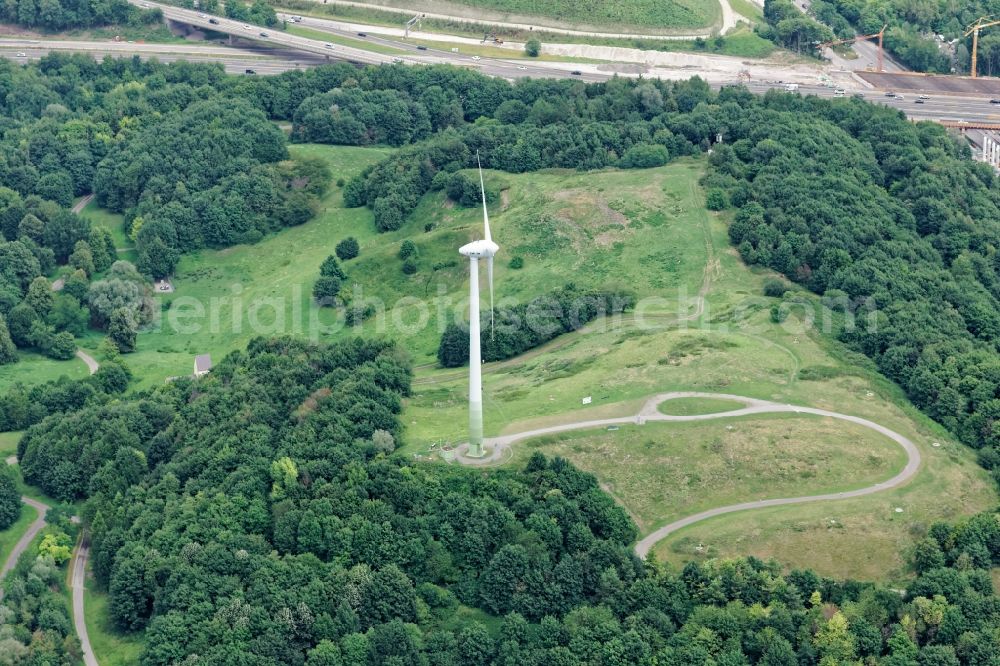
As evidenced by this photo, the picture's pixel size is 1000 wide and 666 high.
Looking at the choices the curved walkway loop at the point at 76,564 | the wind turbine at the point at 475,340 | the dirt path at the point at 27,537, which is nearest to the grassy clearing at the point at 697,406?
the wind turbine at the point at 475,340

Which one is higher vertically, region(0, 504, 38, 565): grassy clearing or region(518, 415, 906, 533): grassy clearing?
region(518, 415, 906, 533): grassy clearing

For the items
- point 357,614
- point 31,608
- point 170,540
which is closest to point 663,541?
point 357,614

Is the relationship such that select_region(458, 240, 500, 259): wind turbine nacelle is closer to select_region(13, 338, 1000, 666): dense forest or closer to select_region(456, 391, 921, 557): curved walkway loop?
select_region(13, 338, 1000, 666): dense forest

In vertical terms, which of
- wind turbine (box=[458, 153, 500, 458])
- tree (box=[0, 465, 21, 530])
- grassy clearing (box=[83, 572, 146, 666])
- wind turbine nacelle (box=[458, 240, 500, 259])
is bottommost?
grassy clearing (box=[83, 572, 146, 666])

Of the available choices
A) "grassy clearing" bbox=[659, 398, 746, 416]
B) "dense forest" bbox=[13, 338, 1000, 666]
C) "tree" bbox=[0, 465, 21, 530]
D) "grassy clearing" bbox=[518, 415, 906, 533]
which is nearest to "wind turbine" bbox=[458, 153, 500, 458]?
"dense forest" bbox=[13, 338, 1000, 666]

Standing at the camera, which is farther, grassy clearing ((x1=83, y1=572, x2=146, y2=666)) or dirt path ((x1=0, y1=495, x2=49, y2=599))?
dirt path ((x1=0, y1=495, x2=49, y2=599))
